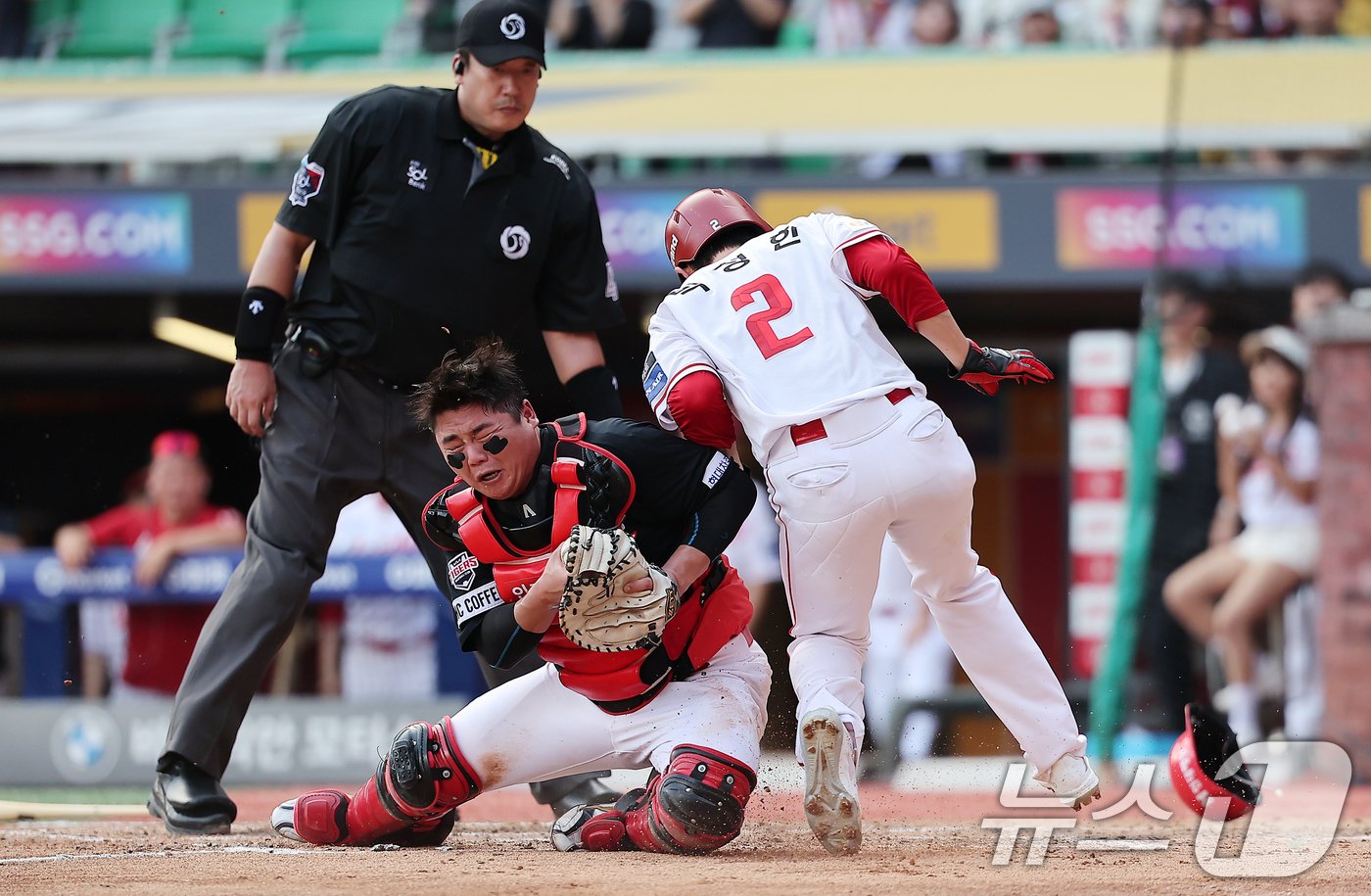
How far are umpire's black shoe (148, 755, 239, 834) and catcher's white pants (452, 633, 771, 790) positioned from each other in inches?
36.1

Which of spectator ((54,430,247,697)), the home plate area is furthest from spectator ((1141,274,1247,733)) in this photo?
spectator ((54,430,247,697))

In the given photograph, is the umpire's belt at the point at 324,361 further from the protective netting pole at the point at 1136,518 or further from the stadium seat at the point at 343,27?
the stadium seat at the point at 343,27

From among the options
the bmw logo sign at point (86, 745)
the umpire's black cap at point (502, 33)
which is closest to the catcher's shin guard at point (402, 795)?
the umpire's black cap at point (502, 33)

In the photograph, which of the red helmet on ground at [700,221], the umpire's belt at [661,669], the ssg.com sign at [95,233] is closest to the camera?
the umpire's belt at [661,669]

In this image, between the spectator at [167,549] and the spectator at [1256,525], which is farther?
the spectator at [1256,525]

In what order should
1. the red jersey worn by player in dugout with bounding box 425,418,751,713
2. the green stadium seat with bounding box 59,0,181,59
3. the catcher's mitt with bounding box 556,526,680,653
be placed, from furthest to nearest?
the green stadium seat with bounding box 59,0,181,59
the red jersey worn by player in dugout with bounding box 425,418,751,713
the catcher's mitt with bounding box 556,526,680,653

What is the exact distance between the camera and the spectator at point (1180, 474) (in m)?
9.03

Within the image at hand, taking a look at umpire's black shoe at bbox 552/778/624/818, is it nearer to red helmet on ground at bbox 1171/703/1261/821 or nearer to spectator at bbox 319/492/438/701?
red helmet on ground at bbox 1171/703/1261/821

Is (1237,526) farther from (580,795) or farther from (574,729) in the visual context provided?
(574,729)

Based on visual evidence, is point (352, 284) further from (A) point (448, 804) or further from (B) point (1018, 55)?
(B) point (1018, 55)

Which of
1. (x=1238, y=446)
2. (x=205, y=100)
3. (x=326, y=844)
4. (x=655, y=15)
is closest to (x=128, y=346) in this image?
(x=205, y=100)

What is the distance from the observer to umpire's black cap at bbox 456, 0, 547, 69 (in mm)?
4609

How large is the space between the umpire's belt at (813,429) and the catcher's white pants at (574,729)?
615mm

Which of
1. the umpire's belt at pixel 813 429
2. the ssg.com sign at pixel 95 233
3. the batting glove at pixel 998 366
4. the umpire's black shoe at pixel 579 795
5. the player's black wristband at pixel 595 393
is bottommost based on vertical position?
the umpire's black shoe at pixel 579 795
